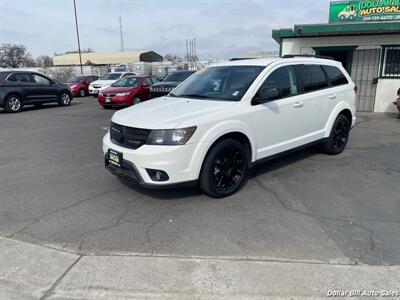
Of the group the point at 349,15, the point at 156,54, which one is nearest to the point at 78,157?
the point at 349,15

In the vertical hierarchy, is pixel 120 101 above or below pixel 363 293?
above

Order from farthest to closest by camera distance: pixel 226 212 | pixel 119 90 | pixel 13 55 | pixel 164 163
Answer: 1. pixel 13 55
2. pixel 119 90
3. pixel 226 212
4. pixel 164 163

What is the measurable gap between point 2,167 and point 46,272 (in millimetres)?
3888

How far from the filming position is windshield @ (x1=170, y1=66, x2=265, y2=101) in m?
4.83

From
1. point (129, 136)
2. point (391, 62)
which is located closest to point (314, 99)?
point (129, 136)

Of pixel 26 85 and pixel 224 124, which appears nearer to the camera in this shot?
pixel 224 124

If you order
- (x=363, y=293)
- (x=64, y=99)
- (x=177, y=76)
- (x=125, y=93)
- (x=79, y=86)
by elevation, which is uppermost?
(x=177, y=76)

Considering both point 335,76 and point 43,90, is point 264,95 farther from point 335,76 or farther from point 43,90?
point 43,90

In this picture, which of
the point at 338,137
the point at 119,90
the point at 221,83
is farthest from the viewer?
the point at 119,90

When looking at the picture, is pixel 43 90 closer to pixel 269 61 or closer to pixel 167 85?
pixel 167 85

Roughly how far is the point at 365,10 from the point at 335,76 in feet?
31.1

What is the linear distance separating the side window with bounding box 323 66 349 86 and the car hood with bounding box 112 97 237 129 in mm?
2690

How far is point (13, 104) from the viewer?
14125 mm

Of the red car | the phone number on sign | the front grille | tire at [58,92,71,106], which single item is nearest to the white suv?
the front grille
